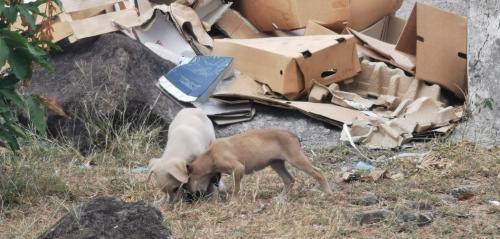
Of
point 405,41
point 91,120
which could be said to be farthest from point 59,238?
point 405,41

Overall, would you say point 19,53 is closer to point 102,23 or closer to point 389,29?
point 102,23

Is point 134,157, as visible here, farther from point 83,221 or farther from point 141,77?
point 83,221

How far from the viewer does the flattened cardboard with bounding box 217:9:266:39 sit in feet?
32.3

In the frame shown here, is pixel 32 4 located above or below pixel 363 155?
above

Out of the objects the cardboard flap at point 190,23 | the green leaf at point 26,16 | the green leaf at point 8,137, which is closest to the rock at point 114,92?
the cardboard flap at point 190,23

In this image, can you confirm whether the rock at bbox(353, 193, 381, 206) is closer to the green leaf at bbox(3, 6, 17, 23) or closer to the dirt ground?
the dirt ground

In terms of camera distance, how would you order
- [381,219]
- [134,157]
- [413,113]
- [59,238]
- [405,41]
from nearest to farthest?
[59,238] < [381,219] < [134,157] < [413,113] < [405,41]

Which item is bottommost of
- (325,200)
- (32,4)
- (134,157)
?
(134,157)

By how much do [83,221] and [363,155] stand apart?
3.38 metres

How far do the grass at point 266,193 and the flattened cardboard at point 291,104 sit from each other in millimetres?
534

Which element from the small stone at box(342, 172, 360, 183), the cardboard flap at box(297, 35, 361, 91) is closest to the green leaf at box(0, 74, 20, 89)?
the small stone at box(342, 172, 360, 183)

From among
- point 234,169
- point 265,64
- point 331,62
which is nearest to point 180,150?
point 234,169

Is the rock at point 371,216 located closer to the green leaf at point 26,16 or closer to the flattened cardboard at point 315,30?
the green leaf at point 26,16

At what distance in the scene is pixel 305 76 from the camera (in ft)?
28.2
